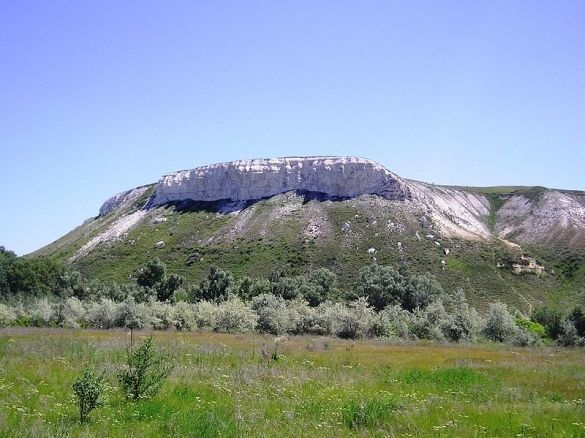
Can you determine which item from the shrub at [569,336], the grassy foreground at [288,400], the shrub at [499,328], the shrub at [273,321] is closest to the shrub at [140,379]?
the grassy foreground at [288,400]

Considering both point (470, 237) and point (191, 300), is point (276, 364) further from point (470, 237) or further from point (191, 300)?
point (470, 237)

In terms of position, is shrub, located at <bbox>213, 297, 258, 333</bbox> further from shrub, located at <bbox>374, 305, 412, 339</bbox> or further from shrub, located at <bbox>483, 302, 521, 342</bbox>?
shrub, located at <bbox>483, 302, 521, 342</bbox>

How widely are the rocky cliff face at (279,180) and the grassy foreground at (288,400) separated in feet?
350

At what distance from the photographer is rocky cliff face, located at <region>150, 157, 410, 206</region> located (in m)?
127

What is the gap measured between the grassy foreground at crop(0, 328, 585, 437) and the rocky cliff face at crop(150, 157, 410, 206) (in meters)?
107

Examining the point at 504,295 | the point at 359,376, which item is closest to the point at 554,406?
the point at 359,376

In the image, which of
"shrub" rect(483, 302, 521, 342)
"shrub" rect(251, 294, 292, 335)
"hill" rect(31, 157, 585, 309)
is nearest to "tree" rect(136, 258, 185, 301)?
"hill" rect(31, 157, 585, 309)

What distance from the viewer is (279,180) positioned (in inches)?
5413

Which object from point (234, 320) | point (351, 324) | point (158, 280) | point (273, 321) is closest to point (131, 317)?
point (234, 320)

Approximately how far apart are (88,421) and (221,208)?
130 metres

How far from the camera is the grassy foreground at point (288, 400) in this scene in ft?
32.3

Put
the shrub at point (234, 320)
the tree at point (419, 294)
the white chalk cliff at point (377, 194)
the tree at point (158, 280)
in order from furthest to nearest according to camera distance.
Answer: the white chalk cliff at point (377, 194) → the tree at point (158, 280) → the tree at point (419, 294) → the shrub at point (234, 320)

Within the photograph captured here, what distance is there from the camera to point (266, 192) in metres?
137

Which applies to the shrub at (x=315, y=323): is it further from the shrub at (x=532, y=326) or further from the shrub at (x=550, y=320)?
the shrub at (x=550, y=320)
